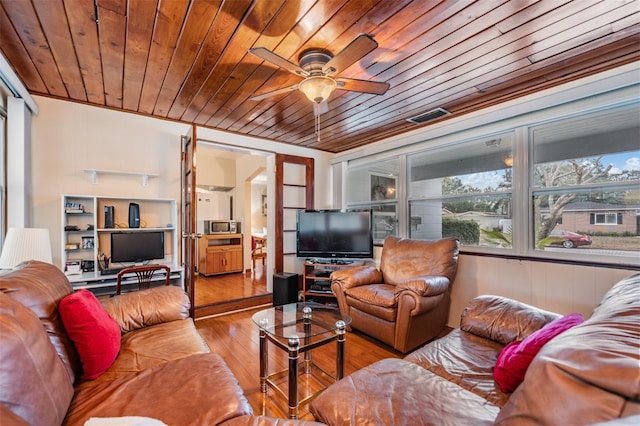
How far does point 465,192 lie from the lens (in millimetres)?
3189

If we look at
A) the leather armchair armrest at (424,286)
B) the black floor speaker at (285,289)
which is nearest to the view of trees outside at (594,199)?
the leather armchair armrest at (424,286)

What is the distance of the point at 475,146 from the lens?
10.2 ft

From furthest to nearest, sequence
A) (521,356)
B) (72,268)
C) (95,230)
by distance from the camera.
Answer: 1. (95,230)
2. (72,268)
3. (521,356)

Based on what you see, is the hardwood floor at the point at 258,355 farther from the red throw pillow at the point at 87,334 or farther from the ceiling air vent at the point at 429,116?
the ceiling air vent at the point at 429,116

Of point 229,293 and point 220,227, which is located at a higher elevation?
point 220,227

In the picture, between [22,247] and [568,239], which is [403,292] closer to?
[568,239]

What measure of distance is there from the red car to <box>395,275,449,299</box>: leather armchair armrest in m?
1.06

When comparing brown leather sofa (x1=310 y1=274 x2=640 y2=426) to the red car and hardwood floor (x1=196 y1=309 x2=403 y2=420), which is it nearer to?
hardwood floor (x1=196 y1=309 x2=403 y2=420)

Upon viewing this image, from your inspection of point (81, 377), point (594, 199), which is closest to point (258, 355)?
point (81, 377)

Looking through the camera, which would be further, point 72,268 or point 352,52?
point 72,268

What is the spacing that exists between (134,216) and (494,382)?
340cm

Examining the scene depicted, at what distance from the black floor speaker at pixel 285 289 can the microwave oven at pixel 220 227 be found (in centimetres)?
253

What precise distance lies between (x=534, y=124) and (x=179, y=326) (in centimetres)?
339

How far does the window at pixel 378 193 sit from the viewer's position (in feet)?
13.0
